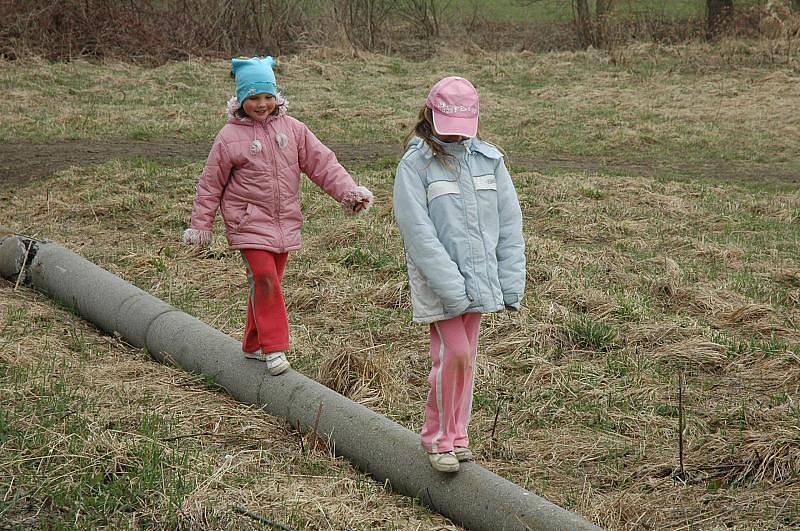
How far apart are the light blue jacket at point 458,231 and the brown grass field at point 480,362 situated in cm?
96

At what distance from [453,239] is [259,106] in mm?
1568

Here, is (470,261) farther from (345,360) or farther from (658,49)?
(658,49)

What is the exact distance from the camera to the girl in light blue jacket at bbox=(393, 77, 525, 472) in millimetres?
4289

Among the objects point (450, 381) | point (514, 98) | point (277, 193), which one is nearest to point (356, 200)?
point (277, 193)

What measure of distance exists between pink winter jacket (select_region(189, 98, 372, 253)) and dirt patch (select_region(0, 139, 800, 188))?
23.0 feet

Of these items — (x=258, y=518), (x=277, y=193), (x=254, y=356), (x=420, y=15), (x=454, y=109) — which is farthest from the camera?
(x=420, y=15)

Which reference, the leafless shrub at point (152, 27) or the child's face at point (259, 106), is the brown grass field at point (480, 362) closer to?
the child's face at point (259, 106)

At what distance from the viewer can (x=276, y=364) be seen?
545 centimetres

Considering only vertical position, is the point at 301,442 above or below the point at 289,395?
below

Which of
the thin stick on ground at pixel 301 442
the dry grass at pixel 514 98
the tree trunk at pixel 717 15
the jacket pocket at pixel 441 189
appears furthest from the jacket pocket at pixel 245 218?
the tree trunk at pixel 717 15

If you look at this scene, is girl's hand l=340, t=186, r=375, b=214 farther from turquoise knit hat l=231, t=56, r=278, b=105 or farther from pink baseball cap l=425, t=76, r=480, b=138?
pink baseball cap l=425, t=76, r=480, b=138

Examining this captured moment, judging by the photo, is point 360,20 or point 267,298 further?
point 360,20

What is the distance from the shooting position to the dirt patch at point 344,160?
12.4m

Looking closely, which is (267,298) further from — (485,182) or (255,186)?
(485,182)
